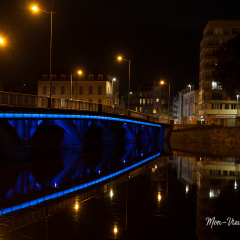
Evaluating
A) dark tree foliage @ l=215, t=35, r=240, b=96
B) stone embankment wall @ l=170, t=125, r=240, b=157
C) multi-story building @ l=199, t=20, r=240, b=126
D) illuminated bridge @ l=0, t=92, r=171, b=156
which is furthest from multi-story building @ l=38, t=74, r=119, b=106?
illuminated bridge @ l=0, t=92, r=171, b=156

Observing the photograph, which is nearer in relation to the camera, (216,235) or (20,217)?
(216,235)

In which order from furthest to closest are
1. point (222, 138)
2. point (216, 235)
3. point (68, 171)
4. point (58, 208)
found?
point (222, 138) → point (68, 171) → point (58, 208) → point (216, 235)

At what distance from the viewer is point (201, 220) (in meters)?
10.3

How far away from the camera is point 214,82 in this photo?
96875 mm

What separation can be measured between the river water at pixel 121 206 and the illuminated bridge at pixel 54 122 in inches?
289

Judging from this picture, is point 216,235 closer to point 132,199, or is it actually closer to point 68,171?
point 132,199

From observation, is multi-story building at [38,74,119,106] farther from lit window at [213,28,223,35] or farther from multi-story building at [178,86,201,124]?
lit window at [213,28,223,35]

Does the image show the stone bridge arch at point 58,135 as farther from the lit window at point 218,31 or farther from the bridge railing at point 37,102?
the lit window at point 218,31

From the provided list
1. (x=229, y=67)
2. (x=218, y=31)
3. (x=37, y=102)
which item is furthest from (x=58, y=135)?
(x=218, y=31)

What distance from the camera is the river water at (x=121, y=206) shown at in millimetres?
9203

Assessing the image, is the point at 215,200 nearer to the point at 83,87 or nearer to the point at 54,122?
the point at 54,122

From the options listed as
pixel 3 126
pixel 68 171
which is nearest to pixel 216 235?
pixel 68 171

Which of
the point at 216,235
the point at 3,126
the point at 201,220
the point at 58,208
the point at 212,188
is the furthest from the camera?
the point at 3,126

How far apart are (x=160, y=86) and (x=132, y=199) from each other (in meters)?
138
